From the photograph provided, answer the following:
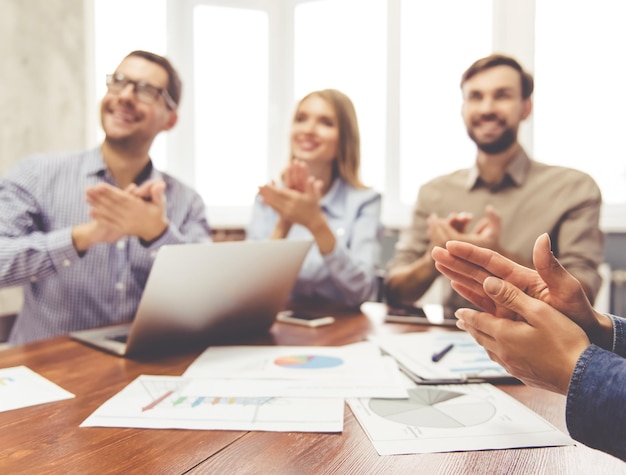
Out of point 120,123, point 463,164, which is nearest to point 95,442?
point 120,123

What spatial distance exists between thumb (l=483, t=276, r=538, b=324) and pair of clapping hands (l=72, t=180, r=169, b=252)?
→ 0.90 metres

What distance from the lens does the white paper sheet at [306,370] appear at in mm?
843

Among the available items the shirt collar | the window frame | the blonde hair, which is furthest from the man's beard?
the window frame

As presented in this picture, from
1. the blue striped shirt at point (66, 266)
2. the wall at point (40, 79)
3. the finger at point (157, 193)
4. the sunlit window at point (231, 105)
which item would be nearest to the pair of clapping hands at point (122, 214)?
the finger at point (157, 193)

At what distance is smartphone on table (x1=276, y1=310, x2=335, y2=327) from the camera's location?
134 centimetres

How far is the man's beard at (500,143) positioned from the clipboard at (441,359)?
1041mm

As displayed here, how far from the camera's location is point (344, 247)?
1779 mm

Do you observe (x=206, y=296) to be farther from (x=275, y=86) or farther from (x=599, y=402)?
(x=275, y=86)

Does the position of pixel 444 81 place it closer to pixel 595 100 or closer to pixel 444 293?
pixel 595 100

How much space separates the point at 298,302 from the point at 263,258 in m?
0.60

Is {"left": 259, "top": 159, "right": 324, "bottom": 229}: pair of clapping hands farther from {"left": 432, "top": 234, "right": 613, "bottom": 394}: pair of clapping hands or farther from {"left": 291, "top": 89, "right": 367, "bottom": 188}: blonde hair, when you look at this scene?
{"left": 432, "top": 234, "right": 613, "bottom": 394}: pair of clapping hands

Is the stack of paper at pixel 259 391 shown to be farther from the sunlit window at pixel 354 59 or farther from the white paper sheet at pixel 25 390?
the sunlit window at pixel 354 59

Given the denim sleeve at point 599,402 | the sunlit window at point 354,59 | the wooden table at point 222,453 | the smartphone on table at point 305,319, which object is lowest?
the smartphone on table at point 305,319

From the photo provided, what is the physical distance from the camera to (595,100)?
9.54 ft
